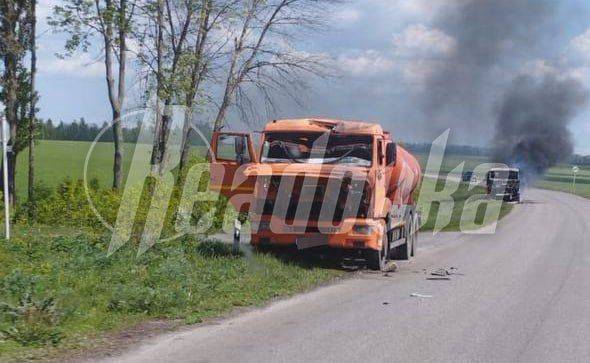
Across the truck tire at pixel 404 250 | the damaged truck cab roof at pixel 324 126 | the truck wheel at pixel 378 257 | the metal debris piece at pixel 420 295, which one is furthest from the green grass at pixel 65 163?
the metal debris piece at pixel 420 295

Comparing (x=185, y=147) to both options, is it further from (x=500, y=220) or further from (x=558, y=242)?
(x=500, y=220)

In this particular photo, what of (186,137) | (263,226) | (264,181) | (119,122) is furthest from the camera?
(186,137)

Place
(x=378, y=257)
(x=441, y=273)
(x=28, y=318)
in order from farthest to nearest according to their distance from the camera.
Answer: (x=378, y=257), (x=441, y=273), (x=28, y=318)

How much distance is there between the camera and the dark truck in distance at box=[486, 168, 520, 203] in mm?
53531

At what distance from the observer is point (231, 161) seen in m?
16.5

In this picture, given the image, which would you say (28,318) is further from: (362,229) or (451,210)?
(451,210)

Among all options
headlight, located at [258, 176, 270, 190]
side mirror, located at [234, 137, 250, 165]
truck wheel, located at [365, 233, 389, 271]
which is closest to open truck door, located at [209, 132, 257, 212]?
side mirror, located at [234, 137, 250, 165]

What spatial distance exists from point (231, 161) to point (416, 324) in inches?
290

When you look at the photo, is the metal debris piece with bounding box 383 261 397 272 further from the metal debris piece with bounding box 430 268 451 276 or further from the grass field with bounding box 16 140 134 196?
the grass field with bounding box 16 140 134 196

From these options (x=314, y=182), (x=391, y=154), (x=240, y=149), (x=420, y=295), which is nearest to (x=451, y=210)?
(x=391, y=154)

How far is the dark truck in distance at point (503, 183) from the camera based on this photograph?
53.5 metres

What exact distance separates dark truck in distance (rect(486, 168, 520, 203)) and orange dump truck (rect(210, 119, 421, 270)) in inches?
1487

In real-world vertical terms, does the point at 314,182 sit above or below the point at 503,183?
above

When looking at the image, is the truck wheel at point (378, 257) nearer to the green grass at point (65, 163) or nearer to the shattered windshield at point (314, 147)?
the shattered windshield at point (314, 147)
